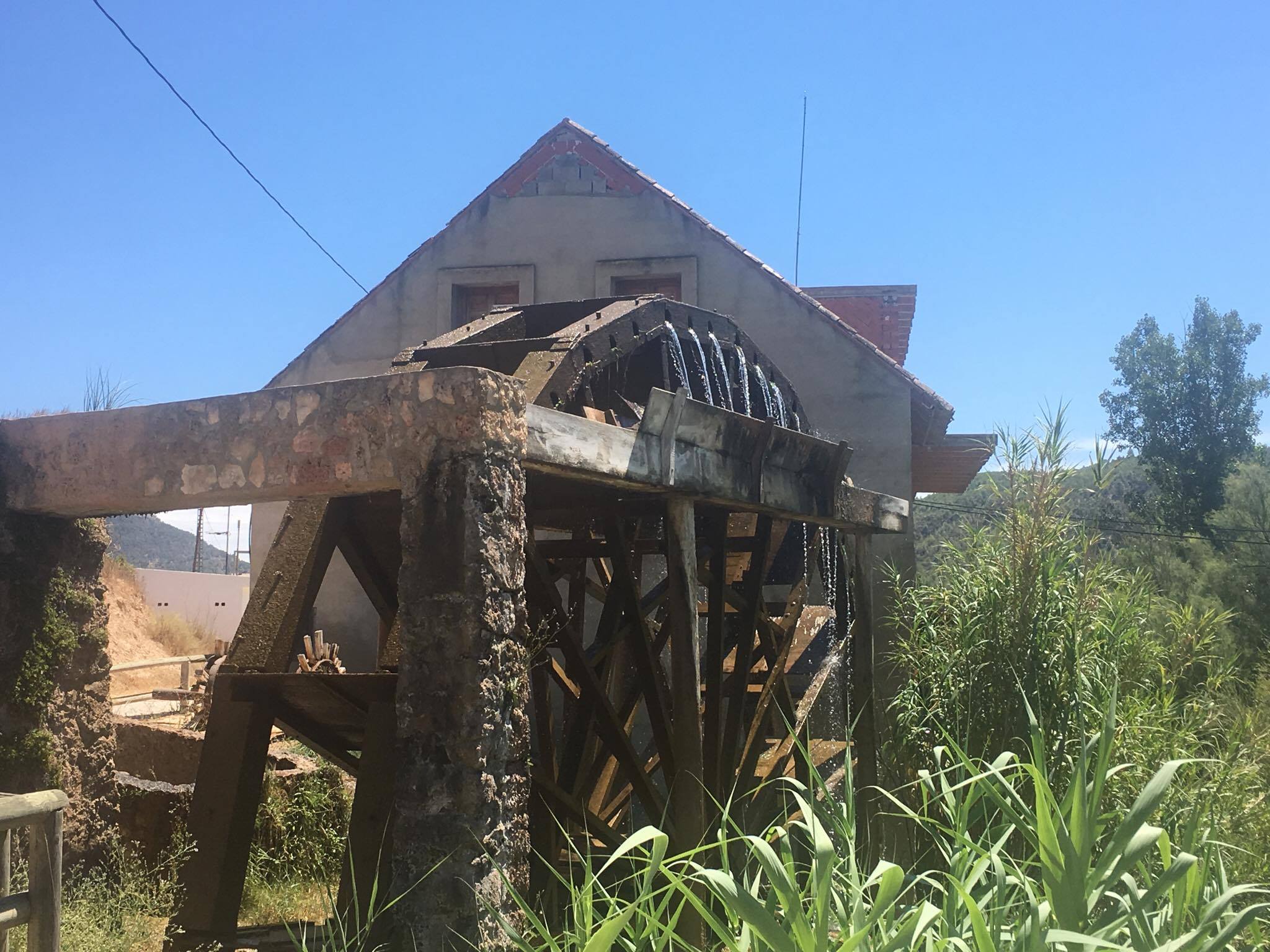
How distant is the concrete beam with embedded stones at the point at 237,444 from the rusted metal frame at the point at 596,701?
3.89ft

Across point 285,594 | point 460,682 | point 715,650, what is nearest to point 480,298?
point 715,650

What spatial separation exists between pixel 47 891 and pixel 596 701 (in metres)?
2.59

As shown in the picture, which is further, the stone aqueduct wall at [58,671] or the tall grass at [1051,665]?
the tall grass at [1051,665]

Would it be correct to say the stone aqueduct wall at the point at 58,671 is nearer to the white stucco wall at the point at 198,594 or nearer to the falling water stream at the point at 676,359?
the falling water stream at the point at 676,359

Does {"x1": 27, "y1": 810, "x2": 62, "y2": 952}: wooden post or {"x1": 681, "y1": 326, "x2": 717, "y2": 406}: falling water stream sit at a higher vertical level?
{"x1": 681, "y1": 326, "x2": 717, "y2": 406}: falling water stream

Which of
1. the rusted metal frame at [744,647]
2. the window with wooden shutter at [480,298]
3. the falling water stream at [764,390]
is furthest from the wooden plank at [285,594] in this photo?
the window with wooden shutter at [480,298]

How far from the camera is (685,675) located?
5.09m

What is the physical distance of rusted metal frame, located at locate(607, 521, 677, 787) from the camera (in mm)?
5148

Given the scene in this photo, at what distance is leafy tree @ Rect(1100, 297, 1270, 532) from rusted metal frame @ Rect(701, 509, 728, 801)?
26.2 metres

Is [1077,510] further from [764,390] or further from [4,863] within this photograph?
[4,863]

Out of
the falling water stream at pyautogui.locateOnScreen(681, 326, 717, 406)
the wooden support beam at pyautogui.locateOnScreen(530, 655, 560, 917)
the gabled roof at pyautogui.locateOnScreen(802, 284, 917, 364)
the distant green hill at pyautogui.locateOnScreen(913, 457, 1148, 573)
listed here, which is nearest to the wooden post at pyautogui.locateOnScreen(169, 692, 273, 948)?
the wooden support beam at pyautogui.locateOnScreen(530, 655, 560, 917)

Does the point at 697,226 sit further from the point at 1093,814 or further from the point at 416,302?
the point at 1093,814

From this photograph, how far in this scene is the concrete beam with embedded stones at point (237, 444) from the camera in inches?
128

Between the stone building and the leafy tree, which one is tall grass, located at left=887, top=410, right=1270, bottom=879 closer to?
the stone building
